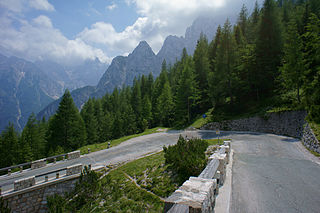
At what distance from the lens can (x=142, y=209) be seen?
7.98m

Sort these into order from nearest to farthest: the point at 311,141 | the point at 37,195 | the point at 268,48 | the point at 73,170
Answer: the point at 37,195, the point at 311,141, the point at 73,170, the point at 268,48

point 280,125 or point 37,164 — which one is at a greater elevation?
point 280,125

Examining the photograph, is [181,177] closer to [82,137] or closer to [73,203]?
[73,203]

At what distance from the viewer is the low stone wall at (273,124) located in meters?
18.0

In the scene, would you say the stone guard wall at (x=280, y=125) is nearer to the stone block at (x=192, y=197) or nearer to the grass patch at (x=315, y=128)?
the grass patch at (x=315, y=128)

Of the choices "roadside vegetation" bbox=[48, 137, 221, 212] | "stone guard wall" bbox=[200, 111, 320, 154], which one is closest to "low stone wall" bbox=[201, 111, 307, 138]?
"stone guard wall" bbox=[200, 111, 320, 154]

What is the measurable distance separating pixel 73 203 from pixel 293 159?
15.9 metres

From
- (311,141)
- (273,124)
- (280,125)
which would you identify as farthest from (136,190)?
(273,124)

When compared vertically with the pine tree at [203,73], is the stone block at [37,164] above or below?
below

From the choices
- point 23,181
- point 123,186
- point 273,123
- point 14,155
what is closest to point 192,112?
point 273,123

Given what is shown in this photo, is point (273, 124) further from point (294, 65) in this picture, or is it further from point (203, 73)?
point (203, 73)

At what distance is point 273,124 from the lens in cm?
2134

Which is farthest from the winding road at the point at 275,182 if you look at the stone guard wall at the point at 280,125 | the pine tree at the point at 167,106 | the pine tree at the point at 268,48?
the pine tree at the point at 167,106

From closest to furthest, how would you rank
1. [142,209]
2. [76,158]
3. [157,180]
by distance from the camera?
[142,209], [157,180], [76,158]
